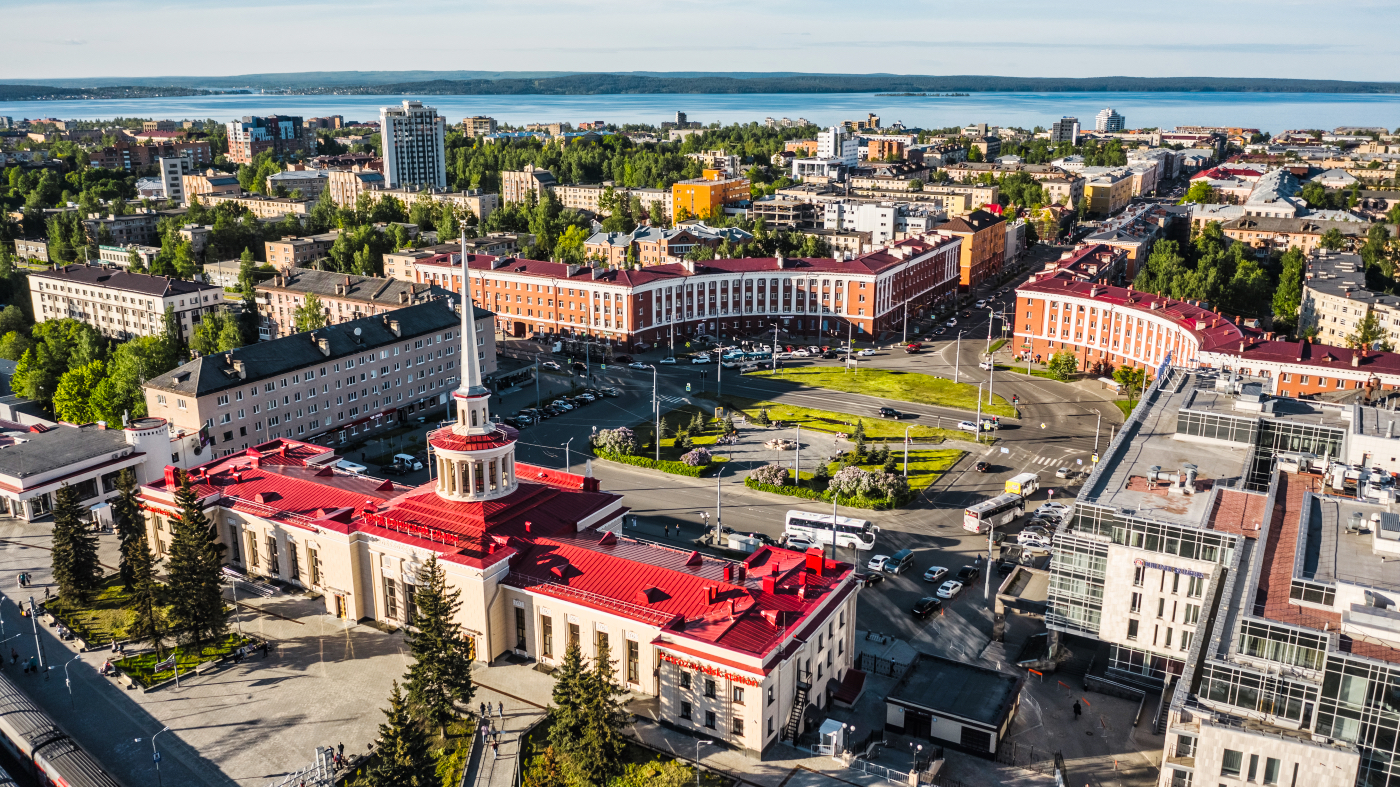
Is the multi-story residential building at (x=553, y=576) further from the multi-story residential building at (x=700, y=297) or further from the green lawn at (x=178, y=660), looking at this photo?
the multi-story residential building at (x=700, y=297)

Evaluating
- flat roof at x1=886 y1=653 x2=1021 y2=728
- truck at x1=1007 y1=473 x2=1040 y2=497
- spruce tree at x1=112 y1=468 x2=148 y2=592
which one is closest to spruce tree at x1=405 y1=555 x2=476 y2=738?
flat roof at x1=886 y1=653 x2=1021 y2=728

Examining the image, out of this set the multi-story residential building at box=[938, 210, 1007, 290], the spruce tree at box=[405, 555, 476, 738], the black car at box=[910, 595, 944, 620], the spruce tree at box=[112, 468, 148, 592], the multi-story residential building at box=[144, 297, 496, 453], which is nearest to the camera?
the spruce tree at box=[405, 555, 476, 738]

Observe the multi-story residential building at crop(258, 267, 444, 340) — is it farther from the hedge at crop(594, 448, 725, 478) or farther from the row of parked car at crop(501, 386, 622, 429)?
the hedge at crop(594, 448, 725, 478)

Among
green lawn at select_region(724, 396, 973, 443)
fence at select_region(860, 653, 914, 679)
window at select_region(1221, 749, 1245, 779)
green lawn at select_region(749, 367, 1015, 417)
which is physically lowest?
fence at select_region(860, 653, 914, 679)

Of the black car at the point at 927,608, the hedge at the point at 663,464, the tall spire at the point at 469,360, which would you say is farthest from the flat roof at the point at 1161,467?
the hedge at the point at 663,464

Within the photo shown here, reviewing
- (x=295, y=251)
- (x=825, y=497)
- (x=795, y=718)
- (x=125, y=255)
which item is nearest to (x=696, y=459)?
(x=825, y=497)

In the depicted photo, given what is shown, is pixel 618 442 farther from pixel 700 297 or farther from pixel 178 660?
pixel 700 297

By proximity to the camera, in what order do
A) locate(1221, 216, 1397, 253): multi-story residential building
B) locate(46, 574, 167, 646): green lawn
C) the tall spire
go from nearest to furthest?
the tall spire, locate(46, 574, 167, 646): green lawn, locate(1221, 216, 1397, 253): multi-story residential building

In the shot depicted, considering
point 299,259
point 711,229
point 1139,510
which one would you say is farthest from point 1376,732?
point 299,259
